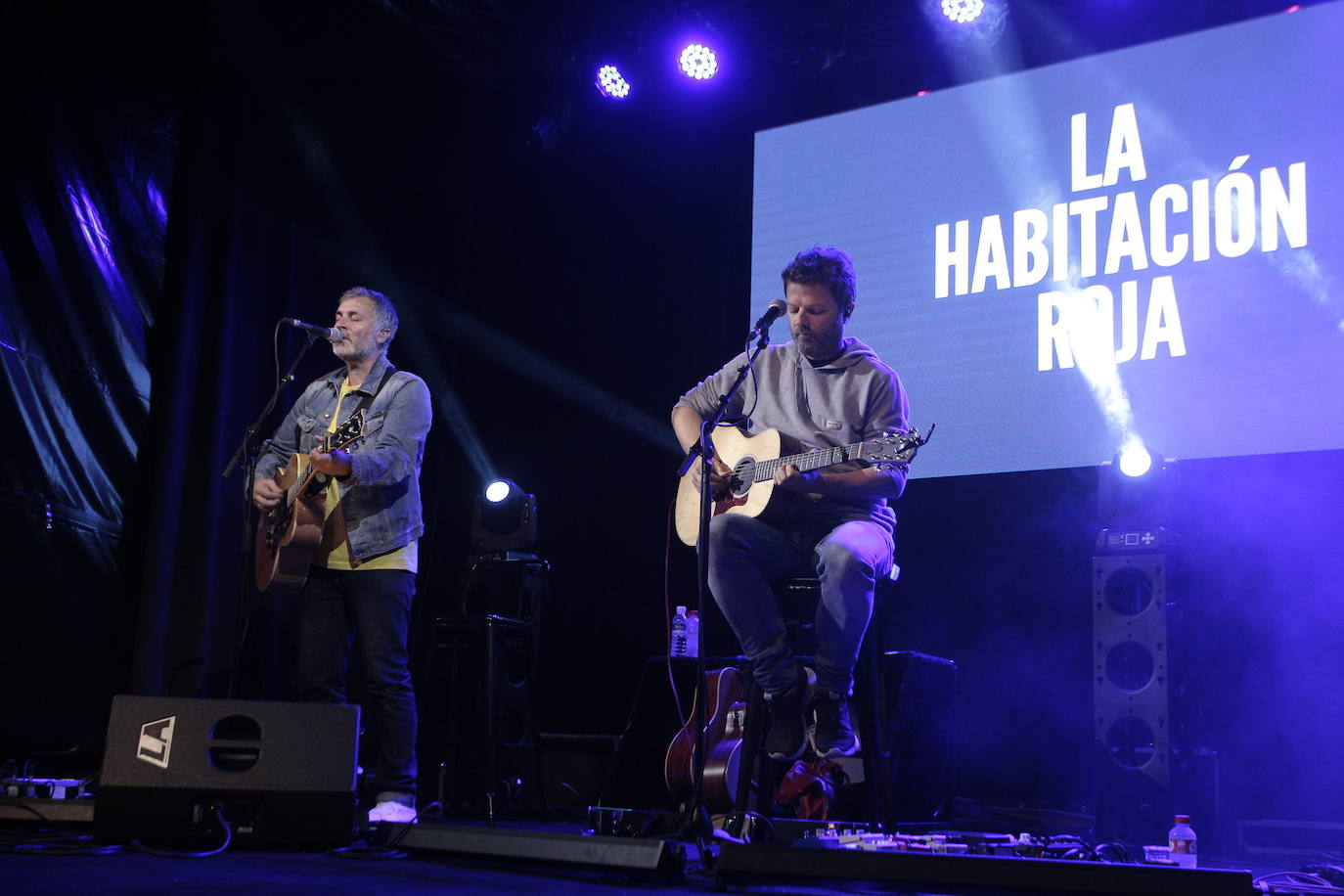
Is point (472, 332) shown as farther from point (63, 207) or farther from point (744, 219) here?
point (63, 207)

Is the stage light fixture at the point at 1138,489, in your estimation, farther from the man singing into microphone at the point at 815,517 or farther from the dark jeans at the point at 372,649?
the dark jeans at the point at 372,649

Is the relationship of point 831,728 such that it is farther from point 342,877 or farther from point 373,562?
point 373,562

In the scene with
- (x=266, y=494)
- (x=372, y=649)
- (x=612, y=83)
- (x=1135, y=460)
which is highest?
(x=612, y=83)

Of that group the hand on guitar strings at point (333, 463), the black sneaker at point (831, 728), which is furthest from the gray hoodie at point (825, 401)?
the hand on guitar strings at point (333, 463)

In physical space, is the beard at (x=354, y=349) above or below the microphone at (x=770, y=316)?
above

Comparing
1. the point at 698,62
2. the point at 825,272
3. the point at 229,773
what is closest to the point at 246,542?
the point at 229,773

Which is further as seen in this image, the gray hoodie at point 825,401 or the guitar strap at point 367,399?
the guitar strap at point 367,399

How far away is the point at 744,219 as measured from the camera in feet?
19.7

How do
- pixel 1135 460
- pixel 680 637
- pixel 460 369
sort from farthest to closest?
pixel 460 369
pixel 680 637
pixel 1135 460

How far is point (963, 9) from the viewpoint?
511 cm

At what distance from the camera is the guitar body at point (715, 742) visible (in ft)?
12.8

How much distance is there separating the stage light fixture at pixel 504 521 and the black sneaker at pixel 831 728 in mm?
2229

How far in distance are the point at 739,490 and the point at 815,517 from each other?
0.80 ft

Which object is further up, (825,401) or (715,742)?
(825,401)
